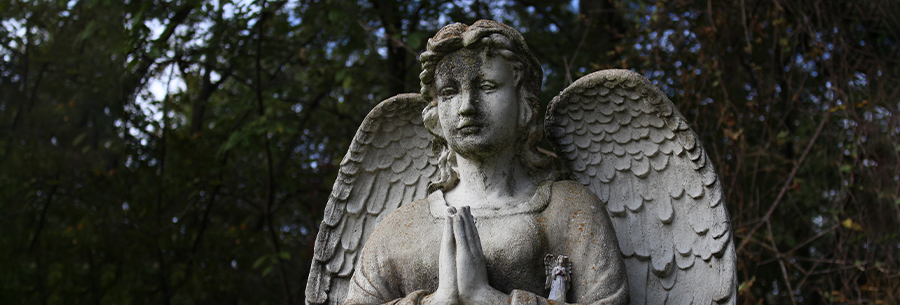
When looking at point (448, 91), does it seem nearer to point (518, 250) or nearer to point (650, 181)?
point (518, 250)

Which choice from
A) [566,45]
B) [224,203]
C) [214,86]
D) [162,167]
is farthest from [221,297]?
[566,45]

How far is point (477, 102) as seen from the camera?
2818mm

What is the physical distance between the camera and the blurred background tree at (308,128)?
369cm

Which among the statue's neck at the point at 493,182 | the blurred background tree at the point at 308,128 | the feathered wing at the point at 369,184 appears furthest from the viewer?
the blurred background tree at the point at 308,128

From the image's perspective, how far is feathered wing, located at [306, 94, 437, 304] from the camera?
3.29 metres

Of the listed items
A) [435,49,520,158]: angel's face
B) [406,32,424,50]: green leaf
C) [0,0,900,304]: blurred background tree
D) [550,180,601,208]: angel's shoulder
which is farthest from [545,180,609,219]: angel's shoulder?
[406,32,424,50]: green leaf

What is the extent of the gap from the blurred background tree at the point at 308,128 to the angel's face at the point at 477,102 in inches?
70.7

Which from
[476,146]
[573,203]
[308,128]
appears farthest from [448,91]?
[308,128]

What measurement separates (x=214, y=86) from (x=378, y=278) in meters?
4.88

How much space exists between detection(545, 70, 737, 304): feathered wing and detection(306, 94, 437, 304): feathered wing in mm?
579

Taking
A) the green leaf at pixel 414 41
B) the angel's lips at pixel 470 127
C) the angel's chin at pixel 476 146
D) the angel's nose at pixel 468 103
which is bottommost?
the angel's chin at pixel 476 146

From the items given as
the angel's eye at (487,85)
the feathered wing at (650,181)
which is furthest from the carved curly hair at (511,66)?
the feathered wing at (650,181)

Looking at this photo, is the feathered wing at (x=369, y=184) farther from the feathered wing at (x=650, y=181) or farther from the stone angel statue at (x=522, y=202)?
the feathered wing at (x=650, y=181)

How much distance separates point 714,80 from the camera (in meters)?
5.79
